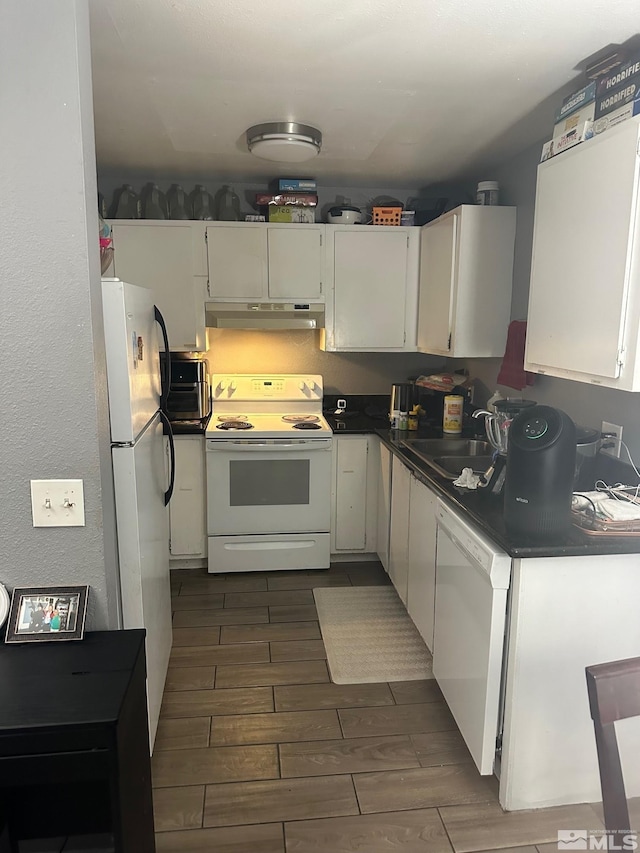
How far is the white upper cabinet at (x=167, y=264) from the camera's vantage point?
3455 mm

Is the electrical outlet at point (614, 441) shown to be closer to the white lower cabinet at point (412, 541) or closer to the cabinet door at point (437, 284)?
the white lower cabinet at point (412, 541)

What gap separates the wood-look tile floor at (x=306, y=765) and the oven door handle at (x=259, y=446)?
994 millimetres

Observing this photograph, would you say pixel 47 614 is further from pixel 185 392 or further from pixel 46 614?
pixel 185 392

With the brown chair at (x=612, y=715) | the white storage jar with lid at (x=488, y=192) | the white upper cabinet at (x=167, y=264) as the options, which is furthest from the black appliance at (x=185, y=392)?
the brown chair at (x=612, y=715)

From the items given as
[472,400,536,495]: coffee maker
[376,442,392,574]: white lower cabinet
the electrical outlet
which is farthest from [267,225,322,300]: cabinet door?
the electrical outlet

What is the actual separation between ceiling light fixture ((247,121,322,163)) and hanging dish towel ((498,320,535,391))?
1.29 metres

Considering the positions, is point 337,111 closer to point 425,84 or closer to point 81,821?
point 425,84

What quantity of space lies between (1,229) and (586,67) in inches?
75.3

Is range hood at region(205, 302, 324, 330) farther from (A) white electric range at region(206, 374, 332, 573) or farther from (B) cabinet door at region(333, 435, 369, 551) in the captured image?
(B) cabinet door at region(333, 435, 369, 551)

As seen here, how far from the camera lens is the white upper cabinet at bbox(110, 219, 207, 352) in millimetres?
3455

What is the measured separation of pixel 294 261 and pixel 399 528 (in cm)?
172

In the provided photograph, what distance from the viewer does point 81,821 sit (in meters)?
1.40

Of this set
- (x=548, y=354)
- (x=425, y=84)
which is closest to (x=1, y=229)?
(x=425, y=84)

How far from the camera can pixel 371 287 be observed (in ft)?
12.0
